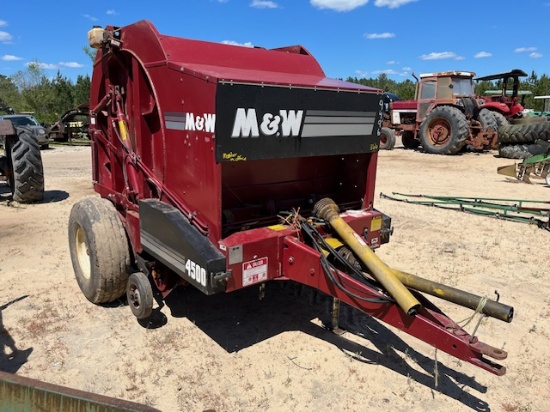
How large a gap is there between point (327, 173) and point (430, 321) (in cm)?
186

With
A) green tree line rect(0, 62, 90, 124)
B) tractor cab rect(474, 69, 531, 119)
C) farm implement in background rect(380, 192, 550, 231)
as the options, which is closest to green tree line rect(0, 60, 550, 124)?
green tree line rect(0, 62, 90, 124)

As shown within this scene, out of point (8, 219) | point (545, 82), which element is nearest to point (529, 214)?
point (8, 219)

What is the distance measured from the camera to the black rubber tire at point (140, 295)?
3291mm

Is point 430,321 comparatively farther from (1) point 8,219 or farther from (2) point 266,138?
(1) point 8,219

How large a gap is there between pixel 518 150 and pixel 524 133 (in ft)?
2.03

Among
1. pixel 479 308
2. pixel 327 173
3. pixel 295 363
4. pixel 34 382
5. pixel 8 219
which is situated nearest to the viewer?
pixel 34 382

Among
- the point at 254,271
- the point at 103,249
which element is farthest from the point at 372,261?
the point at 103,249

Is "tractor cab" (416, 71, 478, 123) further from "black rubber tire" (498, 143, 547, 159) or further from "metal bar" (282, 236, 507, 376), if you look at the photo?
"metal bar" (282, 236, 507, 376)

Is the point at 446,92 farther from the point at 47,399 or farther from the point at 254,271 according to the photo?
the point at 47,399

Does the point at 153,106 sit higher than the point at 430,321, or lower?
higher

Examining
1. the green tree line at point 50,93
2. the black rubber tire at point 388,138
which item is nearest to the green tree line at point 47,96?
the green tree line at point 50,93

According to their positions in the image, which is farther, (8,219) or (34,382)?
(8,219)

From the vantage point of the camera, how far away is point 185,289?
425 cm

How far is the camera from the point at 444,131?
49.3 feet
